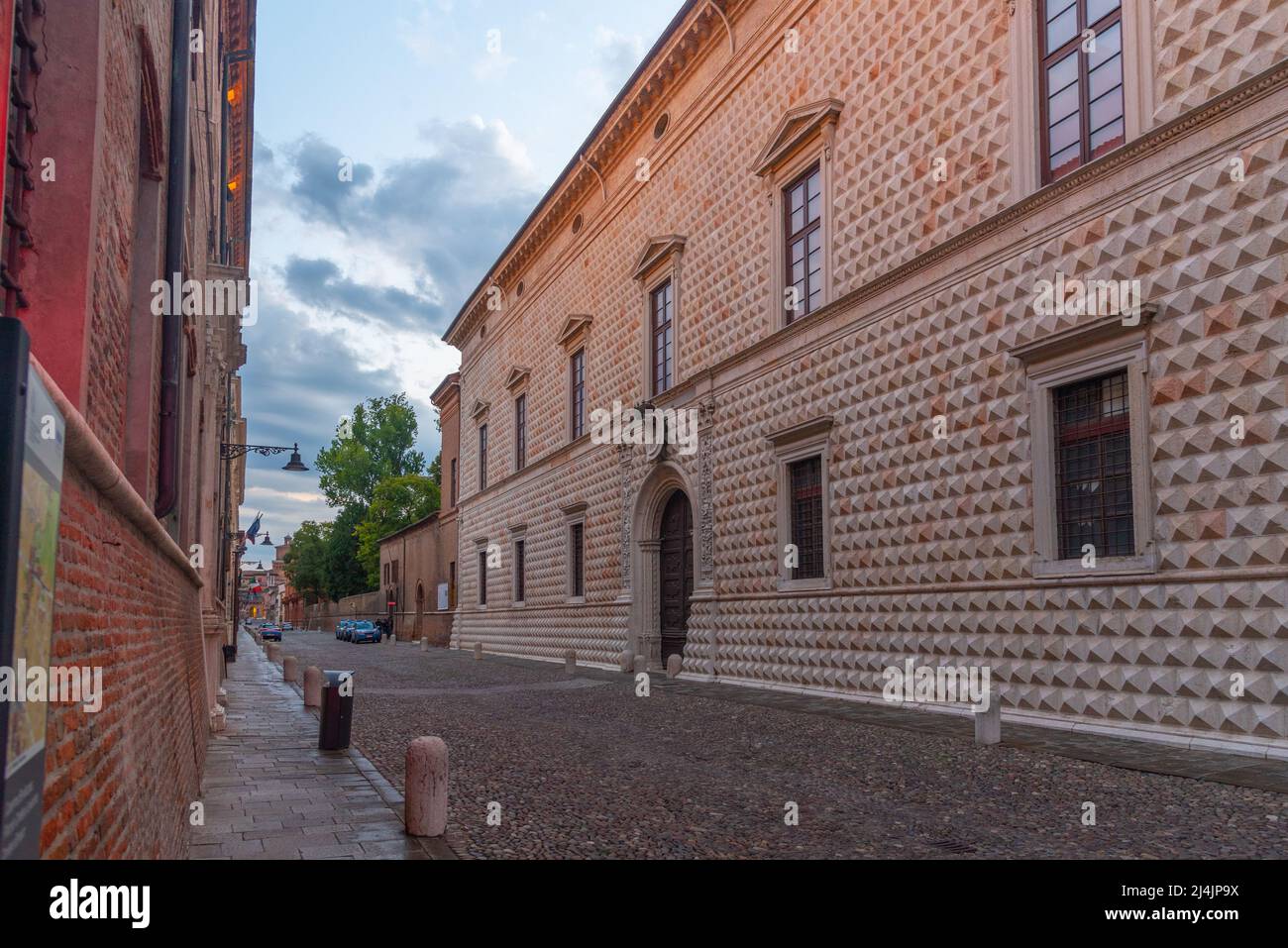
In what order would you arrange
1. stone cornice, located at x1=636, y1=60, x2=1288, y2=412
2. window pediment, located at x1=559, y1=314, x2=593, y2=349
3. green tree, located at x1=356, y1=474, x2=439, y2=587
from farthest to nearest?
green tree, located at x1=356, y1=474, x2=439, y2=587 → window pediment, located at x1=559, y1=314, x2=593, y2=349 → stone cornice, located at x1=636, y1=60, x2=1288, y2=412

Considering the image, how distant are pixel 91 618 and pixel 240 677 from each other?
2003cm

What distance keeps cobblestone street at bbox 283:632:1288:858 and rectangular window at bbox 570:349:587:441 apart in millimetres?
13756

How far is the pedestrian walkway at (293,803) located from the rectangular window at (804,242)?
9.69 meters

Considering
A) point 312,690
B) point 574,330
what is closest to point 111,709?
point 312,690

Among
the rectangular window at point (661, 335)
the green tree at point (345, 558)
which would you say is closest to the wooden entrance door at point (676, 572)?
the rectangular window at point (661, 335)

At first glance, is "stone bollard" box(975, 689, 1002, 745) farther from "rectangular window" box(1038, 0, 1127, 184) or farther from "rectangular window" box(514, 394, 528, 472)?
"rectangular window" box(514, 394, 528, 472)

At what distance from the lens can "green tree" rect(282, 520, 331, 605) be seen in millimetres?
74625

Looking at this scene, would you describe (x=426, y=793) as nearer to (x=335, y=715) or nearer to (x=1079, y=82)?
(x=335, y=715)

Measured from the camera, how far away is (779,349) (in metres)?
16.3

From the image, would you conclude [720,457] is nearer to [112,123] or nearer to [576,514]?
[576,514]

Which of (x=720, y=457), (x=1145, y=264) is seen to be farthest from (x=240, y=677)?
(x=1145, y=264)

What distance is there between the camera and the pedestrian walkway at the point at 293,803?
18.9 ft

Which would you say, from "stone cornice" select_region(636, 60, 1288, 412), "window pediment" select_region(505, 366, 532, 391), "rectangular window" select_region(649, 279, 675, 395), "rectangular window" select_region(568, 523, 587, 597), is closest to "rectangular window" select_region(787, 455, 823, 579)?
"stone cornice" select_region(636, 60, 1288, 412)

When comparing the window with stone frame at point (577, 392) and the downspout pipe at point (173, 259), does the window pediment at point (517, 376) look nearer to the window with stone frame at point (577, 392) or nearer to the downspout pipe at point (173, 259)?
the window with stone frame at point (577, 392)
